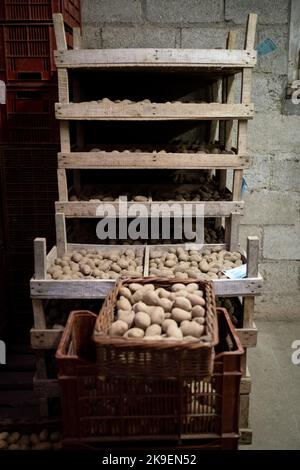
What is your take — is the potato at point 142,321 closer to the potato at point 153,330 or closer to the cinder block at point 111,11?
the potato at point 153,330

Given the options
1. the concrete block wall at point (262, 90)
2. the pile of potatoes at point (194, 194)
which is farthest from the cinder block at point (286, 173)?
the pile of potatoes at point (194, 194)

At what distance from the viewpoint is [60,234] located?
3.28 m

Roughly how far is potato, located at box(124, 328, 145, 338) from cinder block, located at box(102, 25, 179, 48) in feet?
9.27

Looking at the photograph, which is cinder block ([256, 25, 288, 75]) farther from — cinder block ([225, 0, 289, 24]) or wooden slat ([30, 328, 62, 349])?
wooden slat ([30, 328, 62, 349])

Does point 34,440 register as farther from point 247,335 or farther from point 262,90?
point 262,90

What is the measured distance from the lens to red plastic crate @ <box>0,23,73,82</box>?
360cm

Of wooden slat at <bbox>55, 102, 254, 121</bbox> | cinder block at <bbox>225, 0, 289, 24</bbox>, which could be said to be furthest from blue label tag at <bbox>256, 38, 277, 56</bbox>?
wooden slat at <bbox>55, 102, 254, 121</bbox>

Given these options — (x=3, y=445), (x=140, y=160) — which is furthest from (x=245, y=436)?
(x=140, y=160)

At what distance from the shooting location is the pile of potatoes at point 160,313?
2164 millimetres

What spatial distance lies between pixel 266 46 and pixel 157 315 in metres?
2.93

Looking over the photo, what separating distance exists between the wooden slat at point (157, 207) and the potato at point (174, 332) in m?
1.18

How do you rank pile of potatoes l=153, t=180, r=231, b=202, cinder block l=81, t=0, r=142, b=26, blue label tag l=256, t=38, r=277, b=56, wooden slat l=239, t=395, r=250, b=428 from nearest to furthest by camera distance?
1. wooden slat l=239, t=395, r=250, b=428
2. pile of potatoes l=153, t=180, r=231, b=202
3. cinder block l=81, t=0, r=142, b=26
4. blue label tag l=256, t=38, r=277, b=56
